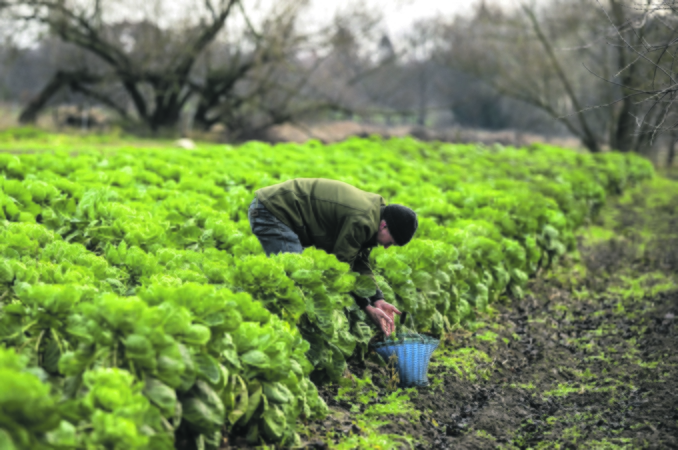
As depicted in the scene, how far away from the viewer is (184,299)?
3186 millimetres

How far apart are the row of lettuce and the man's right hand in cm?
15

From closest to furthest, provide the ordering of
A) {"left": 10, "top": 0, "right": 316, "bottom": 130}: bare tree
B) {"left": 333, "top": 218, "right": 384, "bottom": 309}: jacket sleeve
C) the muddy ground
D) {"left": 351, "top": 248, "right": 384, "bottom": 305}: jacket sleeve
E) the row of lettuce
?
the row of lettuce < the muddy ground < {"left": 333, "top": 218, "right": 384, "bottom": 309}: jacket sleeve < {"left": 351, "top": 248, "right": 384, "bottom": 305}: jacket sleeve < {"left": 10, "top": 0, "right": 316, "bottom": 130}: bare tree

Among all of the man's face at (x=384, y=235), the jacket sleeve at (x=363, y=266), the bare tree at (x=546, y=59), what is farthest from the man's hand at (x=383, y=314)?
the bare tree at (x=546, y=59)

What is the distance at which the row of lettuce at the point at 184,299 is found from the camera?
2686mm

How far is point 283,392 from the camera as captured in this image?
3500 millimetres

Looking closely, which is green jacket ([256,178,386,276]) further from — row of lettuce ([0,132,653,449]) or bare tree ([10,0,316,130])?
bare tree ([10,0,316,130])

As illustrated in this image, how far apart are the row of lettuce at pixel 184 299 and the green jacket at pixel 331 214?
→ 0.86 ft

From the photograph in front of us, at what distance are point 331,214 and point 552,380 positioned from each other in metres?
2.44

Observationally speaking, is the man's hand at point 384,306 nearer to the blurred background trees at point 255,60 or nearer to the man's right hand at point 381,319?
the man's right hand at point 381,319

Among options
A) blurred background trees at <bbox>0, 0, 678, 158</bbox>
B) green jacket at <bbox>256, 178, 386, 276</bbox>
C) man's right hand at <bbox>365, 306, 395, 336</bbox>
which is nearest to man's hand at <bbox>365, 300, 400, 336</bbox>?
man's right hand at <bbox>365, 306, 395, 336</bbox>

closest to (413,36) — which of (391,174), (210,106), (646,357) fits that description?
(210,106)

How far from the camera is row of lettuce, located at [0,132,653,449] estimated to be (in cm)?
269

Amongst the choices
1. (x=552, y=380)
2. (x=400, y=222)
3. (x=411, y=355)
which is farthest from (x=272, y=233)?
(x=552, y=380)

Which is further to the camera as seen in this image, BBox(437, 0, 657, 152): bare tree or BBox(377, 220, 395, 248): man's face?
BBox(437, 0, 657, 152): bare tree
